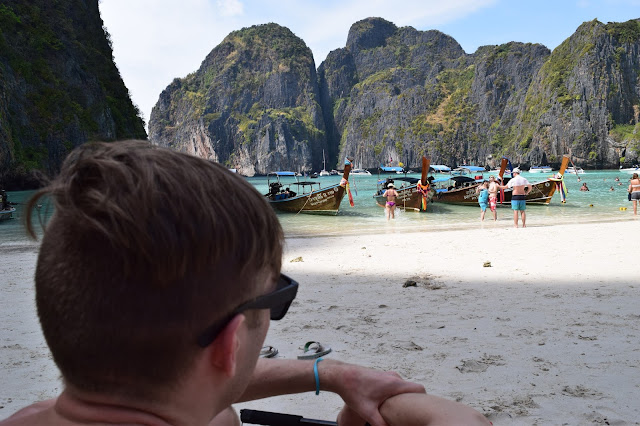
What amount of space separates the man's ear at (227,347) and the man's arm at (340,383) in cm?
44

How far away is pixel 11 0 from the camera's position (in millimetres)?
49125

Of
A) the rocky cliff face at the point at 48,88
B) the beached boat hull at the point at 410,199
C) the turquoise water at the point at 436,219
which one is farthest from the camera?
the rocky cliff face at the point at 48,88

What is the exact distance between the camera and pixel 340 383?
122cm

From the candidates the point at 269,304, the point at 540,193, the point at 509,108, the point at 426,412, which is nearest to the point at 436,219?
the point at 540,193

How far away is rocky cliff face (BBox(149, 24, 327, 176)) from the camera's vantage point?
158 meters

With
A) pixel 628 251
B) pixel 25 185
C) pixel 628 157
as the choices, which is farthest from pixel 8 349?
pixel 628 157

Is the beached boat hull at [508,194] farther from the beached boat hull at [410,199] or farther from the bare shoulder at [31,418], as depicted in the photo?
the bare shoulder at [31,418]

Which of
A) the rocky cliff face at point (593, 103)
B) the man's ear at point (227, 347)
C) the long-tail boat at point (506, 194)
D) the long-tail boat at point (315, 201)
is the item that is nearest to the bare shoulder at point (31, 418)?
the man's ear at point (227, 347)

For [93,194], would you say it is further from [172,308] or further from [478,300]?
[478,300]

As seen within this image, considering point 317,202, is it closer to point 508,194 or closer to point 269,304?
point 508,194

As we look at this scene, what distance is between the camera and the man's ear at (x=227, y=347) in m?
0.78

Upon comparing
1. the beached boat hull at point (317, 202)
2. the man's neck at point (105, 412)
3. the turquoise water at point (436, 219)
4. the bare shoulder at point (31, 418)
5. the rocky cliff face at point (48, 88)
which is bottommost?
the turquoise water at point (436, 219)

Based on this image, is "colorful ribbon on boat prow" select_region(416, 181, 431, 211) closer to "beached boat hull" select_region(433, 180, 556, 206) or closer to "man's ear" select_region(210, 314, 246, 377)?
"beached boat hull" select_region(433, 180, 556, 206)

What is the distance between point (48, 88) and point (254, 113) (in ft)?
422
